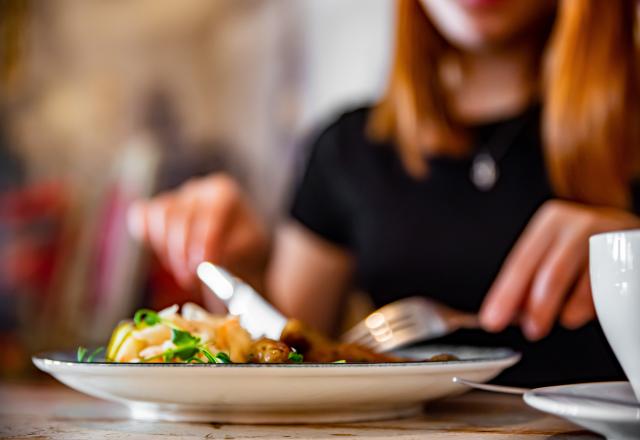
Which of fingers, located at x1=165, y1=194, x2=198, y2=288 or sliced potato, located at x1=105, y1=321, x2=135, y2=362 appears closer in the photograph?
sliced potato, located at x1=105, y1=321, x2=135, y2=362

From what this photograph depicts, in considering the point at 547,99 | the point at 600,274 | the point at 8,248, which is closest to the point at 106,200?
the point at 8,248

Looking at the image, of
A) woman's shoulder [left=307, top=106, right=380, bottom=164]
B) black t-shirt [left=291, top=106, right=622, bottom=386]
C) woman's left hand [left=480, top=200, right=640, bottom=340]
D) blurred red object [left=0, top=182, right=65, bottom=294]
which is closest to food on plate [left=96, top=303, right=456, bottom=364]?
woman's left hand [left=480, top=200, right=640, bottom=340]

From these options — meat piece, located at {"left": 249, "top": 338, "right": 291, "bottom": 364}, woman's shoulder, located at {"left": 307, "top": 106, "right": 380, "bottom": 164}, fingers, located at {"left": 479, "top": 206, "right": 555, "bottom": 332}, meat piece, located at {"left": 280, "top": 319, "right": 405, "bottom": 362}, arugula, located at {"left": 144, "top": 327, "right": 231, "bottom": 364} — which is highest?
woman's shoulder, located at {"left": 307, "top": 106, "right": 380, "bottom": 164}

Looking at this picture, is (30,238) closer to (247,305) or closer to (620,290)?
(247,305)

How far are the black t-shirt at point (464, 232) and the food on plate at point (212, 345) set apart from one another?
0.69m

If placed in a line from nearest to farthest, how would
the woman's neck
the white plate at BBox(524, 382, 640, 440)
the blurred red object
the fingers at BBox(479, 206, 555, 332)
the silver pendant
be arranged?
the white plate at BBox(524, 382, 640, 440) → the fingers at BBox(479, 206, 555, 332) → the silver pendant → the woman's neck → the blurred red object

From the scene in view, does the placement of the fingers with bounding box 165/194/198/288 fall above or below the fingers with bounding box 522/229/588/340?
above

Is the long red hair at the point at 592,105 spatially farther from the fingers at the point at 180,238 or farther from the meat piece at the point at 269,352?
the meat piece at the point at 269,352

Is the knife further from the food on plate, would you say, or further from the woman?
the woman

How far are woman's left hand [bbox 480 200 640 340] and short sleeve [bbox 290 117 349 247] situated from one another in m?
0.63

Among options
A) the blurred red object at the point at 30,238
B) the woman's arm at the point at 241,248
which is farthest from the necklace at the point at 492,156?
the blurred red object at the point at 30,238

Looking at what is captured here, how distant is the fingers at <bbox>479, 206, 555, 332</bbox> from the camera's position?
71 centimetres

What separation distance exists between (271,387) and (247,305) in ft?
0.65

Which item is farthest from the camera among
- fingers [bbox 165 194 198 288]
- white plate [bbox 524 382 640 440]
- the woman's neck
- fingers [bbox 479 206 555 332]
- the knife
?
the woman's neck
